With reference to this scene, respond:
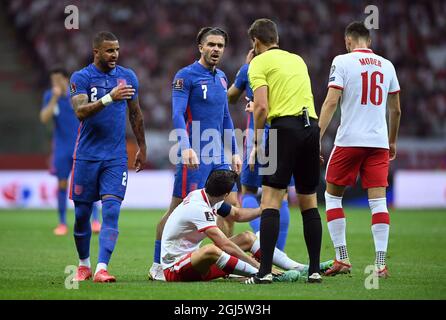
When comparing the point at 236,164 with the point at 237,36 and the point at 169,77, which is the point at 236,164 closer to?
the point at 169,77

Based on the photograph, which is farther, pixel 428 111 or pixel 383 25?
pixel 383 25

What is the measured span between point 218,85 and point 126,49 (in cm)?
1892

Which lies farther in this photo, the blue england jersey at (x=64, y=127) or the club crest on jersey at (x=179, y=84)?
the blue england jersey at (x=64, y=127)

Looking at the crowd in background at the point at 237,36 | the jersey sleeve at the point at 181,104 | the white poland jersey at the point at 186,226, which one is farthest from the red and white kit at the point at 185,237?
the crowd in background at the point at 237,36

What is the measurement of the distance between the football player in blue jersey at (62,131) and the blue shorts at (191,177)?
20.7 ft

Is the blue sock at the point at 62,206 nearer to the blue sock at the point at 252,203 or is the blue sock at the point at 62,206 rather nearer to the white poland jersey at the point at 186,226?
the blue sock at the point at 252,203

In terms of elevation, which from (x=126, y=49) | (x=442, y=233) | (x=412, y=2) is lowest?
(x=442, y=233)

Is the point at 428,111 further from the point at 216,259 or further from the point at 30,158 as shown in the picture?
the point at 216,259

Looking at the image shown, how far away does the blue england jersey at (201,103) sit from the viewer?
29.6ft

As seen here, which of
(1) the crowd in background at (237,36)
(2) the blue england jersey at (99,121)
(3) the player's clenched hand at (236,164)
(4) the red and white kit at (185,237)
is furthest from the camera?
(1) the crowd in background at (237,36)

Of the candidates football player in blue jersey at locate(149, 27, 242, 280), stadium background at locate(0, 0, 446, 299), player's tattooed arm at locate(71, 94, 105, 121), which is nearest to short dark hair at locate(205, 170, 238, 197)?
football player in blue jersey at locate(149, 27, 242, 280)
